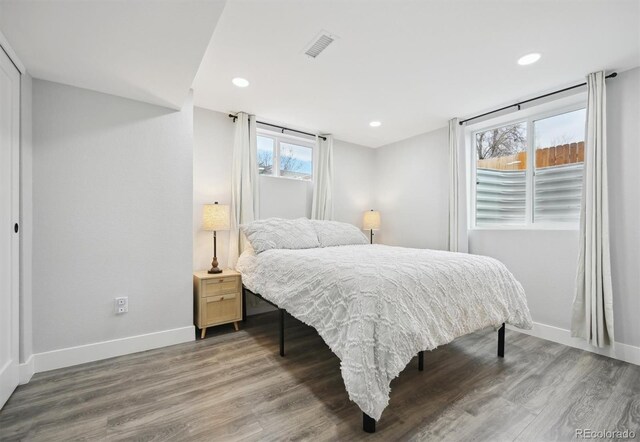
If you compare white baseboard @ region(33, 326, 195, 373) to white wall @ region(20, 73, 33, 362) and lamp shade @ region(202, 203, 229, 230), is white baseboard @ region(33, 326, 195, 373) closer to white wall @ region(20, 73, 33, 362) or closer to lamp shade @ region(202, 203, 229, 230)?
white wall @ region(20, 73, 33, 362)

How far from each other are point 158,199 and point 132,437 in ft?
5.77

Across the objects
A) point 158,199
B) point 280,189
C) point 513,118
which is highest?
point 513,118

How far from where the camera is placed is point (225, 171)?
3.40 m

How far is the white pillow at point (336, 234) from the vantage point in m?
3.46

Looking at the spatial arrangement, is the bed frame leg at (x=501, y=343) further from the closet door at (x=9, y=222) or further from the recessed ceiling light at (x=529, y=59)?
the closet door at (x=9, y=222)

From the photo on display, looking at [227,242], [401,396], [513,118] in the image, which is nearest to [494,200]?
[513,118]

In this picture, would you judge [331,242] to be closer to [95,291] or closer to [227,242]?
[227,242]

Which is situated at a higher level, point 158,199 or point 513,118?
point 513,118

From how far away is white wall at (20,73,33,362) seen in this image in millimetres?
1893

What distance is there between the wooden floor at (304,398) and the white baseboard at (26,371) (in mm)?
52

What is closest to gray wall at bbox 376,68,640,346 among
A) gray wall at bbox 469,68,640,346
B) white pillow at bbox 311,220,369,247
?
gray wall at bbox 469,68,640,346

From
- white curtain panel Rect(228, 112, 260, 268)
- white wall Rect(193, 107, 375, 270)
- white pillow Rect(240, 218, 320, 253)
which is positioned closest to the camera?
white pillow Rect(240, 218, 320, 253)

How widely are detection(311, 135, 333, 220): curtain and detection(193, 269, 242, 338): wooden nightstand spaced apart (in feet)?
5.30

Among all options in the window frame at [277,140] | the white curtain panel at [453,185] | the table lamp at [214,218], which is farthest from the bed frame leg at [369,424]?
the window frame at [277,140]
